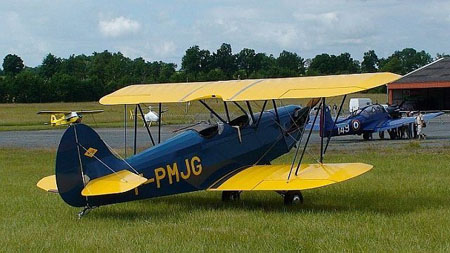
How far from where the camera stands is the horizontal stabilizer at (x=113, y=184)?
8.92 meters

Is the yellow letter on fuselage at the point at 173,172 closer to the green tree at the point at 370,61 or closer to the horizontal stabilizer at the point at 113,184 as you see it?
the horizontal stabilizer at the point at 113,184

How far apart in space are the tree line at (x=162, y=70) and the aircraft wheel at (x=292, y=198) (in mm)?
59801

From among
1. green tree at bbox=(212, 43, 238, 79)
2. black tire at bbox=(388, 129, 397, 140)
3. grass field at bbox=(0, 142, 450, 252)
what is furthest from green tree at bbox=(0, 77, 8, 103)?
grass field at bbox=(0, 142, 450, 252)

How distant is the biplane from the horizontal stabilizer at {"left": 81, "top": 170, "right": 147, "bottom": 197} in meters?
0.01

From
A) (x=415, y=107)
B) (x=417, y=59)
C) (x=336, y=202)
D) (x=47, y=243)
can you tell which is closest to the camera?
(x=47, y=243)

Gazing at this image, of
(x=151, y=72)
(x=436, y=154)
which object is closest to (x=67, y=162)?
(x=436, y=154)

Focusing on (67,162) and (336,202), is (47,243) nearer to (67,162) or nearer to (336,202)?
(67,162)

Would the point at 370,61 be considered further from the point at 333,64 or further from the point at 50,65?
the point at 50,65

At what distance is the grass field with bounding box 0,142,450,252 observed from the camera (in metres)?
7.72

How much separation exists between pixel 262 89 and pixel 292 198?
1902mm

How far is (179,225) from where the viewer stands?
905cm

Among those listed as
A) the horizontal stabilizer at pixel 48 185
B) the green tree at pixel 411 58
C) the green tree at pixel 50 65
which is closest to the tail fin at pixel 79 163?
the horizontal stabilizer at pixel 48 185

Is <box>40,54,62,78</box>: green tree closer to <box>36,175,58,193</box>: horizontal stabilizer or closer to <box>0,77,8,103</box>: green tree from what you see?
<box>0,77,8,103</box>: green tree

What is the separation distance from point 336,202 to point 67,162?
4.49 m
